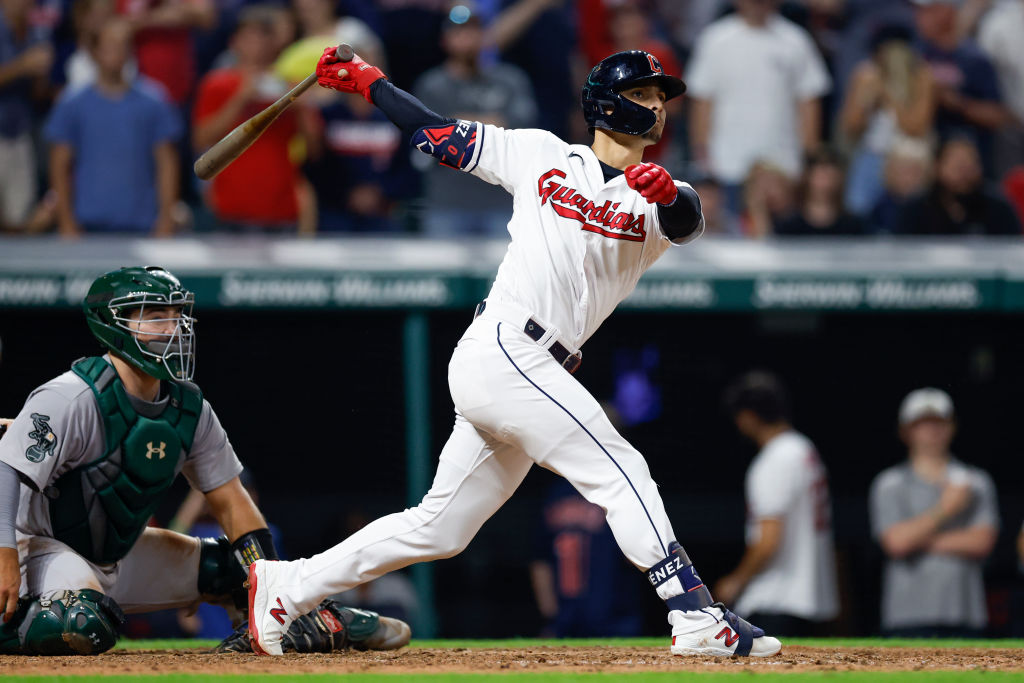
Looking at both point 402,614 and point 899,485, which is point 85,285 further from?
point 899,485

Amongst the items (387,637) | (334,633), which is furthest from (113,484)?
(387,637)

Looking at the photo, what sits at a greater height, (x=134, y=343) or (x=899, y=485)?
(x=134, y=343)

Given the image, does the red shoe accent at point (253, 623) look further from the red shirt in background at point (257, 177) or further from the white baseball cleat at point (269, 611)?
the red shirt in background at point (257, 177)

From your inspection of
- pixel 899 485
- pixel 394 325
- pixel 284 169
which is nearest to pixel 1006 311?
pixel 899 485

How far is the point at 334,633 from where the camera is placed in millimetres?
4258

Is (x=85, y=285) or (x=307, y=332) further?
(x=307, y=332)

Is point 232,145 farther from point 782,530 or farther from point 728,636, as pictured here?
point 782,530

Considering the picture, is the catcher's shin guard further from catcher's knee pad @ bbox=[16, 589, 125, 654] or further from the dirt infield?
catcher's knee pad @ bbox=[16, 589, 125, 654]

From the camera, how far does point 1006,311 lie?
730cm

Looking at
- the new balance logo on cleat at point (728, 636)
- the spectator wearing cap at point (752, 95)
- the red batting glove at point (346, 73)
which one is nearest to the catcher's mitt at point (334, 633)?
the new balance logo on cleat at point (728, 636)

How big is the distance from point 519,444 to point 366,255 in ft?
11.9

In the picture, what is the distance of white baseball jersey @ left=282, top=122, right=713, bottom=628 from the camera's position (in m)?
3.80

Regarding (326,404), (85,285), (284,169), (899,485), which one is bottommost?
(899,485)

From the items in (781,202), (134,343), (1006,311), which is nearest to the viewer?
(134,343)
